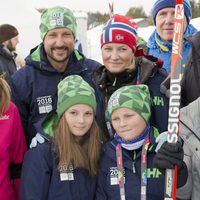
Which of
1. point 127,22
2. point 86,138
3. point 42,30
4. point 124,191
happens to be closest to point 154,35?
point 127,22

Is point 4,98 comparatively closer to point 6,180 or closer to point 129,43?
point 6,180

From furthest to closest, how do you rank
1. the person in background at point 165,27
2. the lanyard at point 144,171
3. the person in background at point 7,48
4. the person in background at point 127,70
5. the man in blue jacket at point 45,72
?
the person in background at point 7,48, the person in background at point 165,27, the man in blue jacket at point 45,72, the person in background at point 127,70, the lanyard at point 144,171

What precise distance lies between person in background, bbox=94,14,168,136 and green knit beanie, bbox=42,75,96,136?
22cm

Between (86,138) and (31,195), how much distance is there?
55cm

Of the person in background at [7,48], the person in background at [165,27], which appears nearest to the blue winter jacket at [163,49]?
the person in background at [165,27]

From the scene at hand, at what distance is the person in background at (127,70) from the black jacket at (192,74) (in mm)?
223

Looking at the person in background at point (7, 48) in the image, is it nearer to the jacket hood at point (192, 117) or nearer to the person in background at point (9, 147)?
the person in background at point (9, 147)

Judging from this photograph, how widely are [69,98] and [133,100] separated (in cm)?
46

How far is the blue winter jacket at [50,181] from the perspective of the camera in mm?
2623

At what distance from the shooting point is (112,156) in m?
2.63

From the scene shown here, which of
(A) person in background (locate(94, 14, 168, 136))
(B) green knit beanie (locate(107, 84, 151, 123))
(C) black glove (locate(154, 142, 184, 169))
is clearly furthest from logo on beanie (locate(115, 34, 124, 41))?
(C) black glove (locate(154, 142, 184, 169))

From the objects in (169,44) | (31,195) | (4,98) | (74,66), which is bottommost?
(31,195)

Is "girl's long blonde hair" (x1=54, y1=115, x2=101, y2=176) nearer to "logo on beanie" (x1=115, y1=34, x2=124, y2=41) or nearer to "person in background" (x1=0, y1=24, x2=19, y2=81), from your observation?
"logo on beanie" (x1=115, y1=34, x2=124, y2=41)

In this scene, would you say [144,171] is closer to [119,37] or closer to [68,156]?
[68,156]
